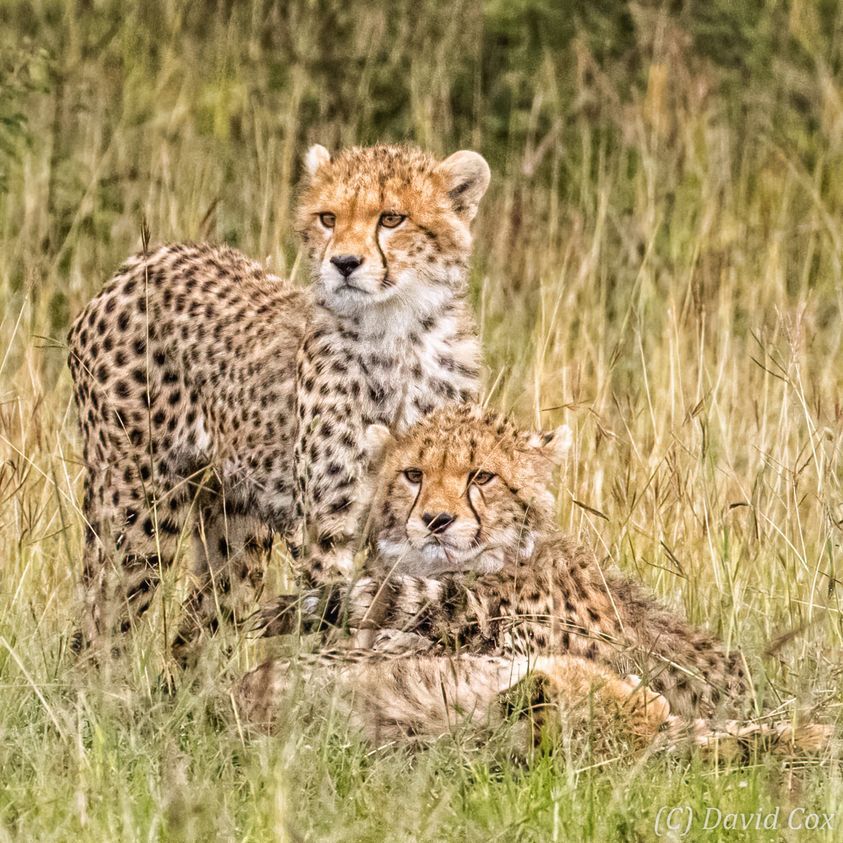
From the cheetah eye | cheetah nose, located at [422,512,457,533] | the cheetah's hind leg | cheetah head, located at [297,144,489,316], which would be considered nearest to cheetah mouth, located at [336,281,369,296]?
cheetah head, located at [297,144,489,316]

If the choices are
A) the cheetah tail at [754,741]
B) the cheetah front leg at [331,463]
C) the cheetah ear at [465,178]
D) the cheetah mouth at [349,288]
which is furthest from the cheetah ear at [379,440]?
the cheetah tail at [754,741]

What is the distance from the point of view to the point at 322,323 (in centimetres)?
488

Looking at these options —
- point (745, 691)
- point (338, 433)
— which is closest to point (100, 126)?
→ point (338, 433)

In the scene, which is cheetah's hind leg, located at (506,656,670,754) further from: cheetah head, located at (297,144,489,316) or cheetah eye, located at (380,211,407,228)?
cheetah eye, located at (380,211,407,228)

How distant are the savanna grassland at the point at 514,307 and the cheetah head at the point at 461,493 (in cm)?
16

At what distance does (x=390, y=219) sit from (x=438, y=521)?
2.98ft

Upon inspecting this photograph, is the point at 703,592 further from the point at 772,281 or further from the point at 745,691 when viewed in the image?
the point at 772,281

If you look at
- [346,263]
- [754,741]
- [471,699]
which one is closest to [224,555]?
[346,263]

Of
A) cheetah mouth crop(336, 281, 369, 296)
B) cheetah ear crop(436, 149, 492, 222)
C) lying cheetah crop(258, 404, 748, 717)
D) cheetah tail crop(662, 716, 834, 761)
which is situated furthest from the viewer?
cheetah ear crop(436, 149, 492, 222)

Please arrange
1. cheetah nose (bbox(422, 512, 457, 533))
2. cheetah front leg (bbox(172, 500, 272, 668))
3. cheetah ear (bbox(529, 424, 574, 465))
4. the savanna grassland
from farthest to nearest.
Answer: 1. cheetah front leg (bbox(172, 500, 272, 668))
2. cheetah ear (bbox(529, 424, 574, 465))
3. cheetah nose (bbox(422, 512, 457, 533))
4. the savanna grassland

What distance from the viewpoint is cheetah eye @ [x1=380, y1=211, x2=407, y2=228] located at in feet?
15.4

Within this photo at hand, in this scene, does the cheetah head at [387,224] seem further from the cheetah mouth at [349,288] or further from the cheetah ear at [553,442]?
the cheetah ear at [553,442]

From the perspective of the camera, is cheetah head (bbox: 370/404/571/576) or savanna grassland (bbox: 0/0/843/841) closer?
savanna grassland (bbox: 0/0/843/841)

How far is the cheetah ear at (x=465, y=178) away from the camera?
4.86m
